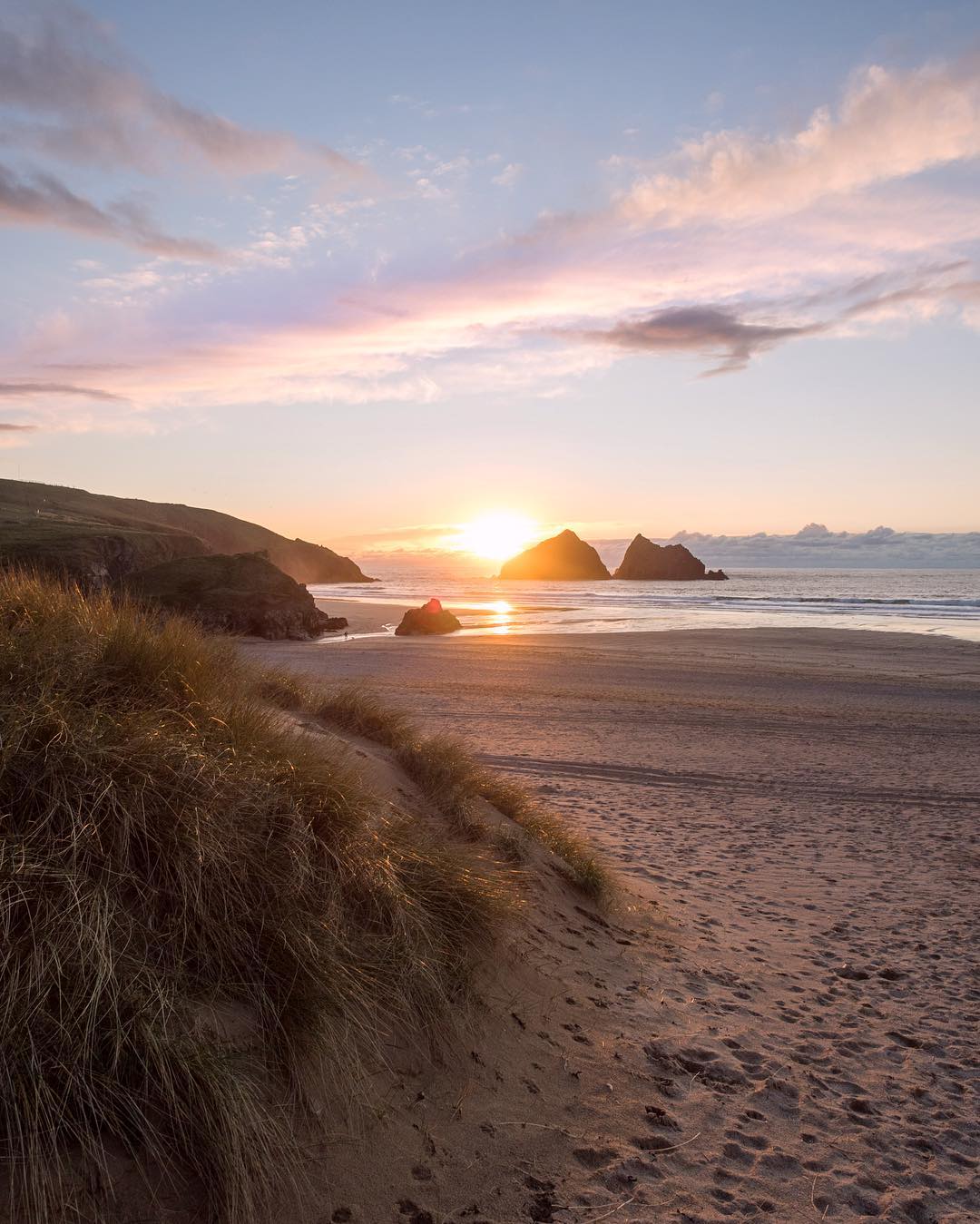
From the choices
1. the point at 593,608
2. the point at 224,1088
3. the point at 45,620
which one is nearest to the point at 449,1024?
the point at 224,1088

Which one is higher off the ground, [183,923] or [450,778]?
[183,923]

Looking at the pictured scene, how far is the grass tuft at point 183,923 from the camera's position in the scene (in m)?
2.55

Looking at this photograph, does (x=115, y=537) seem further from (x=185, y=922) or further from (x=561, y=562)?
(x=561, y=562)

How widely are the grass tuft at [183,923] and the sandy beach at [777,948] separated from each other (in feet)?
2.42

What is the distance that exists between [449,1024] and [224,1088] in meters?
1.18

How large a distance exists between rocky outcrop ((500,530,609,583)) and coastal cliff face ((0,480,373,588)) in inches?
1669

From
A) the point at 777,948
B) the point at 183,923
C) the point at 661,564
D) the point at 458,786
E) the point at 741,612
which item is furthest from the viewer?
the point at 661,564

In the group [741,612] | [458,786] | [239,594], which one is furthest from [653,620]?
[458,786]

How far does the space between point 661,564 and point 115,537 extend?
92.5m

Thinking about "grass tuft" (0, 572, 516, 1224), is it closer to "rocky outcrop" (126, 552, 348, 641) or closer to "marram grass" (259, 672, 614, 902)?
"marram grass" (259, 672, 614, 902)

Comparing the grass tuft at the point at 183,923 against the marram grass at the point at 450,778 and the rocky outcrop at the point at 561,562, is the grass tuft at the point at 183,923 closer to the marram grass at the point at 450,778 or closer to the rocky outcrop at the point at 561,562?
the marram grass at the point at 450,778

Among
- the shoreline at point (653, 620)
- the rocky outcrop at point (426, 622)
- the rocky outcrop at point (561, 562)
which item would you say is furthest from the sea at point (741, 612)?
the rocky outcrop at point (561, 562)

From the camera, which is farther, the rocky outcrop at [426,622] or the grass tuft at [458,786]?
the rocky outcrop at [426,622]

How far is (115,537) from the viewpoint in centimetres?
4556
